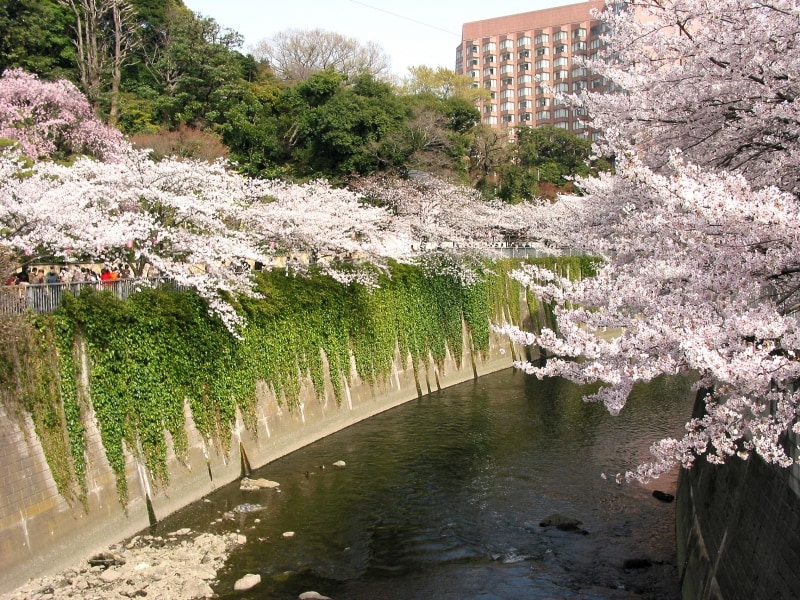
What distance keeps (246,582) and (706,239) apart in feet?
31.6

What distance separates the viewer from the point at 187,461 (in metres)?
16.9

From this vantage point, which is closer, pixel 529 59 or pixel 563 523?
pixel 563 523

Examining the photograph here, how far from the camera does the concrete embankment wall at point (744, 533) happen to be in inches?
286

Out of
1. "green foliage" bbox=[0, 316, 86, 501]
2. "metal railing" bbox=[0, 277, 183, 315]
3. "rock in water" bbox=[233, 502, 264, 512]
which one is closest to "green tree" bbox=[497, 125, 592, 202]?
"rock in water" bbox=[233, 502, 264, 512]

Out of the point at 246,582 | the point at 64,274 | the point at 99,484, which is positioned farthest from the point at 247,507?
the point at 64,274

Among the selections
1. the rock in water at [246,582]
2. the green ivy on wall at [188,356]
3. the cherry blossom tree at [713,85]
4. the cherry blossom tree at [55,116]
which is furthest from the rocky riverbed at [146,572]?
the cherry blossom tree at [55,116]

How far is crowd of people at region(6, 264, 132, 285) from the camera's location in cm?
1898

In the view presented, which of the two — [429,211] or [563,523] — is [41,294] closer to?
[563,523]

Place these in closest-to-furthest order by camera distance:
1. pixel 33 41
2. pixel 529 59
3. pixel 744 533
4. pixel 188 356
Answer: pixel 744 533 < pixel 188 356 < pixel 33 41 < pixel 529 59

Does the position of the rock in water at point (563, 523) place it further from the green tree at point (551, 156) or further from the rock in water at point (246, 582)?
the green tree at point (551, 156)

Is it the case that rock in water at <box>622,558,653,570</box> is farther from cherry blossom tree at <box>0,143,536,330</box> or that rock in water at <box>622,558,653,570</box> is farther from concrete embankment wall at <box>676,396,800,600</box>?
cherry blossom tree at <box>0,143,536,330</box>

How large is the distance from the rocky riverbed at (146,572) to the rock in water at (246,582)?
442mm

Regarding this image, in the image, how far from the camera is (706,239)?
739cm

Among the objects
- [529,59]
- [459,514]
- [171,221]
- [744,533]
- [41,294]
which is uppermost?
[529,59]
